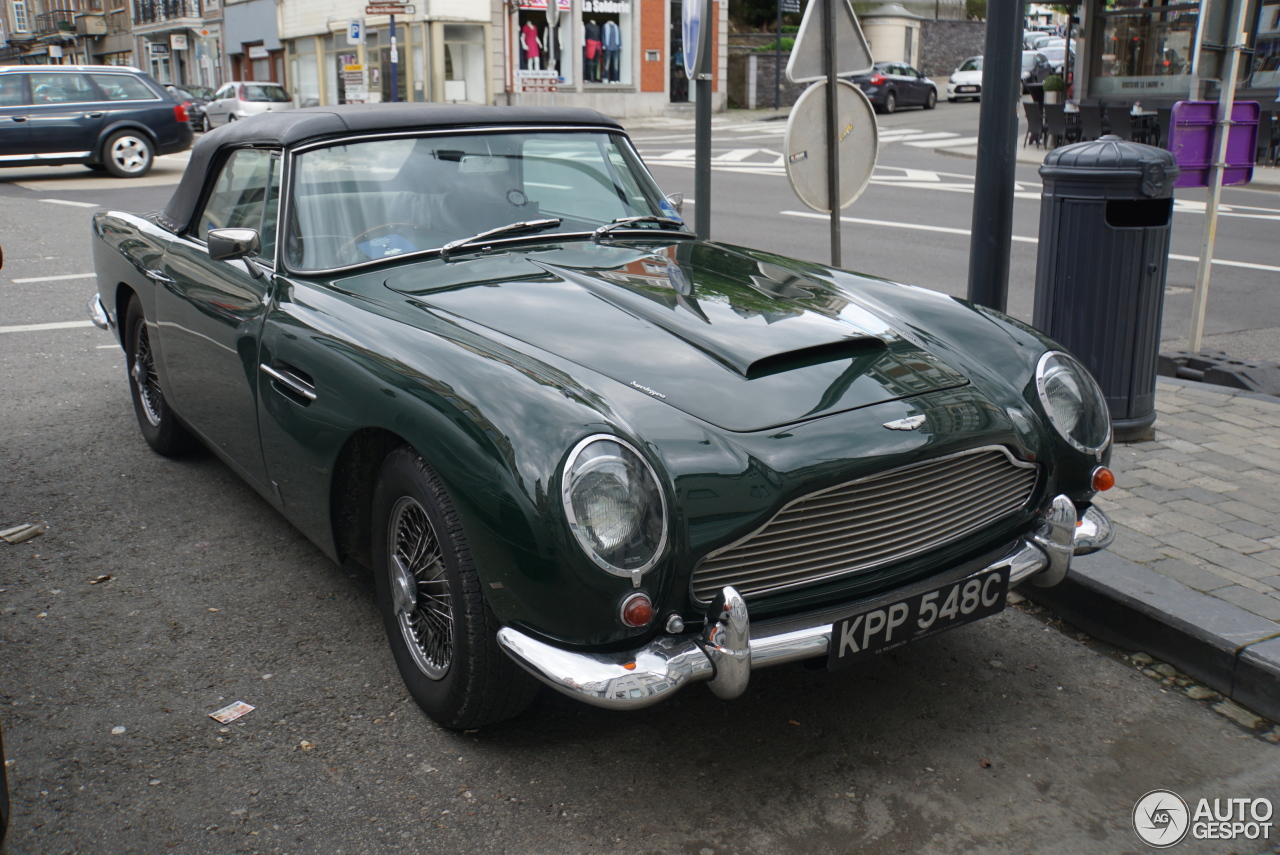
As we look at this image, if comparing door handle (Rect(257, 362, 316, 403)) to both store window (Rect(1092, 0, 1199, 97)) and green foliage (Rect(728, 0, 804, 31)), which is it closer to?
store window (Rect(1092, 0, 1199, 97))

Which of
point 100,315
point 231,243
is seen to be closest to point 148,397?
point 100,315

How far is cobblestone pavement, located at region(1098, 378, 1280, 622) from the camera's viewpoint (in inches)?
141

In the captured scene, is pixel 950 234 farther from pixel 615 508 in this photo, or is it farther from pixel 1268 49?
pixel 1268 49

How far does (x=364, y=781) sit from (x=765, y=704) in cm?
107

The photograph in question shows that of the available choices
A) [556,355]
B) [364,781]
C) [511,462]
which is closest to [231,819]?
[364,781]

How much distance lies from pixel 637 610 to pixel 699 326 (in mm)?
954

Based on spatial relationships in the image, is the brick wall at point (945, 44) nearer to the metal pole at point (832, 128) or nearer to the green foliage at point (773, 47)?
the green foliage at point (773, 47)

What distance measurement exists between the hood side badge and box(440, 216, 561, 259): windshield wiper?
1582 millimetres

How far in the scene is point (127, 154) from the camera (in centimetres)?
1747

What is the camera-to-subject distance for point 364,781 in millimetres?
2672

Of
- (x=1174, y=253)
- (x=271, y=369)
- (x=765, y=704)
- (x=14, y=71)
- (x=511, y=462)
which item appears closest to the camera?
(x=511, y=462)

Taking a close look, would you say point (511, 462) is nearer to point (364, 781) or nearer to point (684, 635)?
point (684, 635)

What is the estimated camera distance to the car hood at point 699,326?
2723 millimetres

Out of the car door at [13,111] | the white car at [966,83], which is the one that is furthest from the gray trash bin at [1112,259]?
the white car at [966,83]
